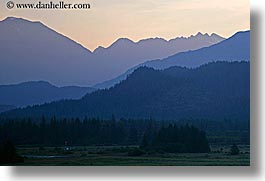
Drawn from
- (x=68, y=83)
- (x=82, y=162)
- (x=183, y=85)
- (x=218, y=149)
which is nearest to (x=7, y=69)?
(x=68, y=83)

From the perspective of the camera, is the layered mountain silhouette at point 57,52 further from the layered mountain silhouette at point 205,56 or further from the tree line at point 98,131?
the tree line at point 98,131

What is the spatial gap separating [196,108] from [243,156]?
552 mm

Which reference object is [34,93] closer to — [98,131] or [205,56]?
[98,131]

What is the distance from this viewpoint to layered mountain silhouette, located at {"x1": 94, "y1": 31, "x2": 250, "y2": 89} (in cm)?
655

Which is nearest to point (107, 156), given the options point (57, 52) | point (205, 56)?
point (57, 52)

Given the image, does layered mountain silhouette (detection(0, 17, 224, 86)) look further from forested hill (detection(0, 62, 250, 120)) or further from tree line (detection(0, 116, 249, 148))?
tree line (detection(0, 116, 249, 148))

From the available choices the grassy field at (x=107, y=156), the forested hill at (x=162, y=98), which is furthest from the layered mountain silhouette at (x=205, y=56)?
the grassy field at (x=107, y=156)

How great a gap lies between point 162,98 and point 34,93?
3.49 ft

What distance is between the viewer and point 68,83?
6.64 m

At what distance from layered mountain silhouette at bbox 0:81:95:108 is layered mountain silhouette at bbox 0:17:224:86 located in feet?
0.14

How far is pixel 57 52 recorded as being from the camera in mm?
6633

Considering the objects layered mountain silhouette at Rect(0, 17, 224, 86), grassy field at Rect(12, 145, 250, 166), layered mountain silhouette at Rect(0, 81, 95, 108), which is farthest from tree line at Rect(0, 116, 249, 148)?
layered mountain silhouette at Rect(0, 17, 224, 86)

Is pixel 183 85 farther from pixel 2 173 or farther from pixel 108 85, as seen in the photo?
pixel 2 173

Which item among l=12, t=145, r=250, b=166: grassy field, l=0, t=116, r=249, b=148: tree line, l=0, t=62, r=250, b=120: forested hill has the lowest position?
l=12, t=145, r=250, b=166: grassy field
